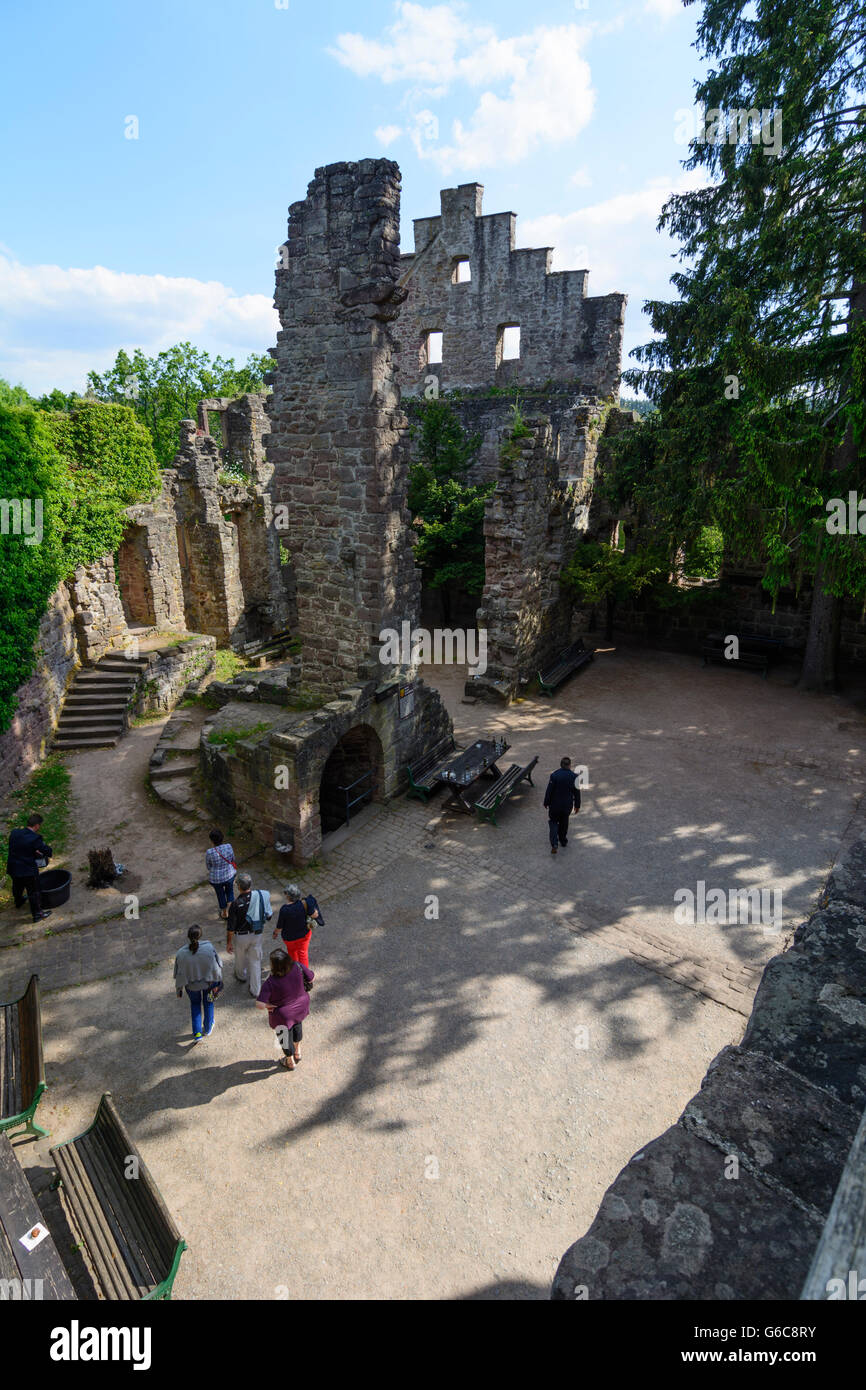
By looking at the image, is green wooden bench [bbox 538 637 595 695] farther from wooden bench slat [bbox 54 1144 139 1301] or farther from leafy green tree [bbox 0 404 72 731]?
wooden bench slat [bbox 54 1144 139 1301]

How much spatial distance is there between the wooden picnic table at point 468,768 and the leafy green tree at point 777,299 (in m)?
6.36

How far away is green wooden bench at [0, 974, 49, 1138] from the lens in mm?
5188

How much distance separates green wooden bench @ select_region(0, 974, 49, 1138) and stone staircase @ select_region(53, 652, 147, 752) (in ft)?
26.5

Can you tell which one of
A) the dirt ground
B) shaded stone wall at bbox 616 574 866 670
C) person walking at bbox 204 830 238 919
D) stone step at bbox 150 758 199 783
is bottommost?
the dirt ground

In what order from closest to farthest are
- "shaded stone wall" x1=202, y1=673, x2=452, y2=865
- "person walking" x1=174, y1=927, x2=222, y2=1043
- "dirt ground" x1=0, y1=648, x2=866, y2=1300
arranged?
A: "dirt ground" x1=0, y1=648, x2=866, y2=1300 < "person walking" x1=174, y1=927, x2=222, y2=1043 < "shaded stone wall" x1=202, y1=673, x2=452, y2=865

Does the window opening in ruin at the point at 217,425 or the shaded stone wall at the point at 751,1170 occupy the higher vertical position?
the window opening in ruin at the point at 217,425

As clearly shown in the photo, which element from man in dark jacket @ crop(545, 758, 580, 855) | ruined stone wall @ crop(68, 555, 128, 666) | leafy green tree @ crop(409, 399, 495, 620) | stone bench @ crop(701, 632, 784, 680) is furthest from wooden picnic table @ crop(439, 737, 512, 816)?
ruined stone wall @ crop(68, 555, 128, 666)

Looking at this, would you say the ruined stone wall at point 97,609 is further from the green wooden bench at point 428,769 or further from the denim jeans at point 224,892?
the denim jeans at point 224,892

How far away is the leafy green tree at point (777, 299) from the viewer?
39.3 feet

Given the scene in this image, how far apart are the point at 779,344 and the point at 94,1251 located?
15.7 m

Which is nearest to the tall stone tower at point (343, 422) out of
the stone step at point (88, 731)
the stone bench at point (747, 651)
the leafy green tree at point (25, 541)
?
the leafy green tree at point (25, 541)
